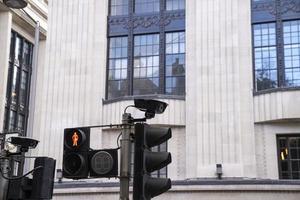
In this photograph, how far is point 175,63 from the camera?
79.0ft

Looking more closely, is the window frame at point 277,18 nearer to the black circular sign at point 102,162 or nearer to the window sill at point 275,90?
the window sill at point 275,90

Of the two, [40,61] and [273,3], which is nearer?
[273,3]

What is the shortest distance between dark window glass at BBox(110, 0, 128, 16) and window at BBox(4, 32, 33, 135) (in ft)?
66.4

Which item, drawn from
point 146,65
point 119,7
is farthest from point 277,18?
point 119,7

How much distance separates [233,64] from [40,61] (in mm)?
29298

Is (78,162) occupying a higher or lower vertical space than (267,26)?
lower

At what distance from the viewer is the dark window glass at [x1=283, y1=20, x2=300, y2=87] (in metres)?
22.4

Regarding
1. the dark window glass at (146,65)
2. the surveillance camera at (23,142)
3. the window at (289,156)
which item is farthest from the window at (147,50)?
the surveillance camera at (23,142)

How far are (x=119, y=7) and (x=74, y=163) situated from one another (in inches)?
748

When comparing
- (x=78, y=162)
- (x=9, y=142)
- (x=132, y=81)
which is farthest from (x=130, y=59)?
(x=78, y=162)

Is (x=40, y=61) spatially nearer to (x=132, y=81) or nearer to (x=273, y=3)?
(x=132, y=81)

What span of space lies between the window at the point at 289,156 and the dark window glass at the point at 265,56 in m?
2.19

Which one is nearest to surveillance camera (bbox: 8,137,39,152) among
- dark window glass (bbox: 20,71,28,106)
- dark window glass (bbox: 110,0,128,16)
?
dark window glass (bbox: 110,0,128,16)

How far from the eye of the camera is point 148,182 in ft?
22.5
